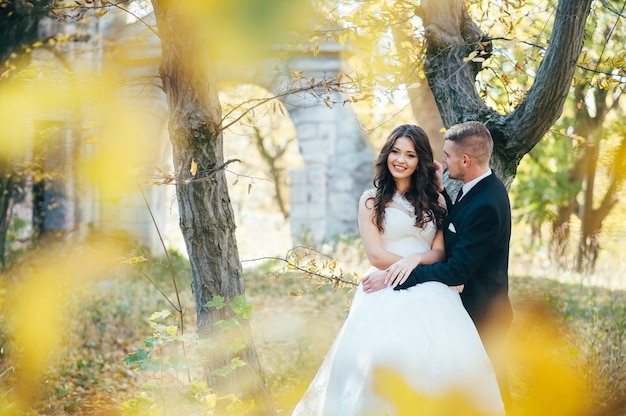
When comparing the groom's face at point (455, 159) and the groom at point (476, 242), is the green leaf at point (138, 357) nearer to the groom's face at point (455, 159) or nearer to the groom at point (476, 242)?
the groom at point (476, 242)

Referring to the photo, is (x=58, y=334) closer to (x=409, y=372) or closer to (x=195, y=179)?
(x=195, y=179)

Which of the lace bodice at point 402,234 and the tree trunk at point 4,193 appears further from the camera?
the tree trunk at point 4,193

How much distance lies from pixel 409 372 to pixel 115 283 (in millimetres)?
7019

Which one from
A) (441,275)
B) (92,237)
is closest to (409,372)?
(441,275)

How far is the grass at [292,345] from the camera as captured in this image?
189 inches


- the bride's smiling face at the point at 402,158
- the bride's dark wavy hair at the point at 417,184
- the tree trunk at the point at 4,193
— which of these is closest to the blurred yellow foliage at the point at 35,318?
the tree trunk at the point at 4,193

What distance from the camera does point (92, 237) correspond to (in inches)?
479

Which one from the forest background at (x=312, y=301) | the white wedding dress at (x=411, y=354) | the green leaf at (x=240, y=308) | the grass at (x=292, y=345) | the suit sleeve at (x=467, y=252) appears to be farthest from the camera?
the grass at (x=292, y=345)

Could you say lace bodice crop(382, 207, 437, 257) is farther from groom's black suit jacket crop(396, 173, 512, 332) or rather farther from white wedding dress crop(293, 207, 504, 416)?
white wedding dress crop(293, 207, 504, 416)

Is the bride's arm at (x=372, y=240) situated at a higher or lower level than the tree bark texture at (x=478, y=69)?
lower

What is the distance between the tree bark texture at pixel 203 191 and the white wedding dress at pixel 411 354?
2.14ft

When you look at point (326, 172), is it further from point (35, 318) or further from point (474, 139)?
point (474, 139)

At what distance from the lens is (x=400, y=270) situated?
329 cm

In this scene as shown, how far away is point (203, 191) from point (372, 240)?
0.98m
